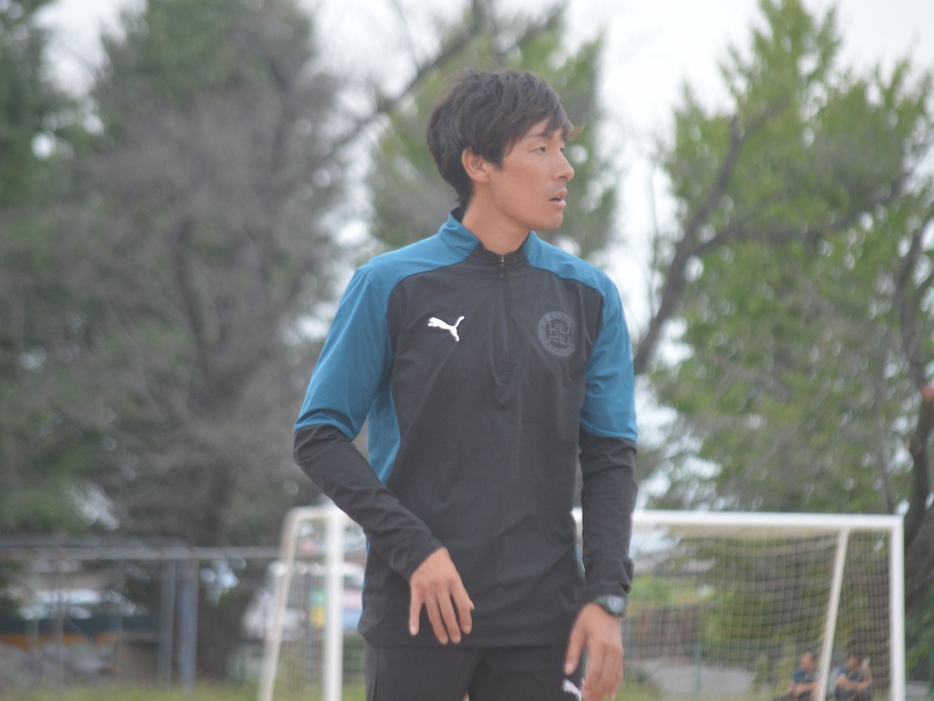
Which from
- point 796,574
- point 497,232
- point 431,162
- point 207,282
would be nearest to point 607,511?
point 497,232

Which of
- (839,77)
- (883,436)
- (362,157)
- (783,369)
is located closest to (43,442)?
(362,157)

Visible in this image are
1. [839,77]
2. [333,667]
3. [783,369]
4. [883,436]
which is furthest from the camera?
[839,77]

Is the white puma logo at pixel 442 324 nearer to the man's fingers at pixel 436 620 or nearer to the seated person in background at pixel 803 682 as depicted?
the man's fingers at pixel 436 620

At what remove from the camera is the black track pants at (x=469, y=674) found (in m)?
1.57

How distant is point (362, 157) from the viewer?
44.9ft

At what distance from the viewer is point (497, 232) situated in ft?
5.89

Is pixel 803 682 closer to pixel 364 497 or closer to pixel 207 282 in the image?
pixel 364 497

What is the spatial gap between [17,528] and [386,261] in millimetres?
14249

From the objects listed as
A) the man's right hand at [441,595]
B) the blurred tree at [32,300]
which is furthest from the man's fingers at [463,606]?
the blurred tree at [32,300]

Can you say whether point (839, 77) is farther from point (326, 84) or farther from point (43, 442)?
point (43, 442)

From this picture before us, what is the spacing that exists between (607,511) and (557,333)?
0.30m

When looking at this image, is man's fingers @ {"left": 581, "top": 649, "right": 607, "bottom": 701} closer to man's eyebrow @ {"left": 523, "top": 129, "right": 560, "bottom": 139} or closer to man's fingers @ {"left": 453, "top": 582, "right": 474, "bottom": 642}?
man's fingers @ {"left": 453, "top": 582, "right": 474, "bottom": 642}

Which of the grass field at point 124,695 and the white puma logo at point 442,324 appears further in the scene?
the grass field at point 124,695

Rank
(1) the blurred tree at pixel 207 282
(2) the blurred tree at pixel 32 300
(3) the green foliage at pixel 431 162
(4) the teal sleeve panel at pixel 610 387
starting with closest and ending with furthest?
1. (4) the teal sleeve panel at pixel 610 387
2. (3) the green foliage at pixel 431 162
3. (1) the blurred tree at pixel 207 282
4. (2) the blurred tree at pixel 32 300
